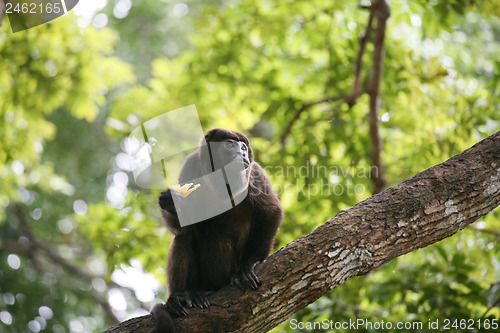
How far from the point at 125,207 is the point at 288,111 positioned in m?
2.56

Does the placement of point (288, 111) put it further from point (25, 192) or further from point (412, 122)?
point (25, 192)

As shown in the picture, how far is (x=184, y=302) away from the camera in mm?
Answer: 3820

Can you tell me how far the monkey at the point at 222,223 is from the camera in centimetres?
435

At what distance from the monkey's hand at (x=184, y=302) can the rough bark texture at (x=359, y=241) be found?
0.08 m

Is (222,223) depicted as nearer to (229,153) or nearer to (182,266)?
(182,266)

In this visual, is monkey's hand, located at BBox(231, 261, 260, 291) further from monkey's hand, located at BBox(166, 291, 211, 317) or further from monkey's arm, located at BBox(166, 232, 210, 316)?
monkey's arm, located at BBox(166, 232, 210, 316)

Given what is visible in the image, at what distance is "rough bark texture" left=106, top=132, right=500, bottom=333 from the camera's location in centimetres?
329

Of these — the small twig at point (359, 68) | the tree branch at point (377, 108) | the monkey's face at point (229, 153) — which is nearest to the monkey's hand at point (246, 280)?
the monkey's face at point (229, 153)

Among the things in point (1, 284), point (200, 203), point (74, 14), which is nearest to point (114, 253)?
point (200, 203)

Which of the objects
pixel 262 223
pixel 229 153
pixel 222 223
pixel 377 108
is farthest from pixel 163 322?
pixel 377 108

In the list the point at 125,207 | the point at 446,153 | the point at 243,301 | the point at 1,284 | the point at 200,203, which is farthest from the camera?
the point at 1,284

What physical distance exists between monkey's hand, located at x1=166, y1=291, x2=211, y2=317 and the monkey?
0.15 metres

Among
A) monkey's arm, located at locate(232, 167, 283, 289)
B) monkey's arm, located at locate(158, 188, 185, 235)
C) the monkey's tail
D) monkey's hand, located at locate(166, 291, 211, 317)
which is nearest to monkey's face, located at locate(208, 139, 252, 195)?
monkey's arm, located at locate(232, 167, 283, 289)

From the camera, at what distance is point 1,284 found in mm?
10172
